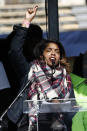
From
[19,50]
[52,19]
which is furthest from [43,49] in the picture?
[52,19]

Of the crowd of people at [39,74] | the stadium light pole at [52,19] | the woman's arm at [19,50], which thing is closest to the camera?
the crowd of people at [39,74]

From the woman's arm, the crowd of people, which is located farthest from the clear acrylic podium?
the woman's arm

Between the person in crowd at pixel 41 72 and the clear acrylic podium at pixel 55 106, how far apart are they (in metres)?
0.35

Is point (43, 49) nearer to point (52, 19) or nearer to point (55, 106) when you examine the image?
point (52, 19)

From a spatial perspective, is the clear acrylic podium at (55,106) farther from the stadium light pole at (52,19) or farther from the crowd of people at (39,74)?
the stadium light pole at (52,19)

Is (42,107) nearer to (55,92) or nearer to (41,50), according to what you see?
(55,92)

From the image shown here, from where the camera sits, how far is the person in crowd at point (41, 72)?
3434mm

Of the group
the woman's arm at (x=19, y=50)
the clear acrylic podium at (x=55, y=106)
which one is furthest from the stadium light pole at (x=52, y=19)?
the clear acrylic podium at (x=55, y=106)

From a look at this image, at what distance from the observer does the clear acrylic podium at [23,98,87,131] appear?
2.90m

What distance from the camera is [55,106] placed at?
2898 millimetres

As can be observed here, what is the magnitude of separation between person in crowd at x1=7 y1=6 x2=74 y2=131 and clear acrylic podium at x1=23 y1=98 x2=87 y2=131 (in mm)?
352

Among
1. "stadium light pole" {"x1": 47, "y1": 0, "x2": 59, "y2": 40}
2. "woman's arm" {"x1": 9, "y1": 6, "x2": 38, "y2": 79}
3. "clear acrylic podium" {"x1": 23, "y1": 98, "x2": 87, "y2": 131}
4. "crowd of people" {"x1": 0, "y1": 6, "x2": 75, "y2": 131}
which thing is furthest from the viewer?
"stadium light pole" {"x1": 47, "y1": 0, "x2": 59, "y2": 40}

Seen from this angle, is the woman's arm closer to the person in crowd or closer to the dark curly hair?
the person in crowd

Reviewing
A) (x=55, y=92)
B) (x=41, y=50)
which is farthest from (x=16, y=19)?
(x=55, y=92)
